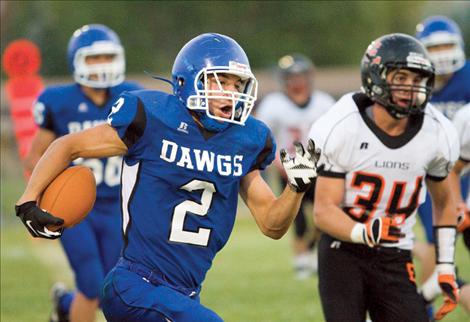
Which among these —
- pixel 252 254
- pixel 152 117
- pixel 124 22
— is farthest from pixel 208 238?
pixel 124 22

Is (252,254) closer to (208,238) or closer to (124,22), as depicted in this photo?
(208,238)

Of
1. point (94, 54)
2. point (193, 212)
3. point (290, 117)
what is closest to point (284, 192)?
point (193, 212)

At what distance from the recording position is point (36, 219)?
441cm

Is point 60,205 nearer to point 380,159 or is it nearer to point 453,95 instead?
point 380,159

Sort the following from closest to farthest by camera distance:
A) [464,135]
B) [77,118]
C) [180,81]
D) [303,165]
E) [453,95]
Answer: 1. [303,165]
2. [180,81]
3. [464,135]
4. [77,118]
5. [453,95]

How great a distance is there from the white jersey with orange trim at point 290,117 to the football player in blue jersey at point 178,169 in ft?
20.2

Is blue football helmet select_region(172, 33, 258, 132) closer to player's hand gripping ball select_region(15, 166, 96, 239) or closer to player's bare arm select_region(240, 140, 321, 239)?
player's bare arm select_region(240, 140, 321, 239)

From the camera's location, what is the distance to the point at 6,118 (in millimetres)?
20453

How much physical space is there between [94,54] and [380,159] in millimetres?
2675

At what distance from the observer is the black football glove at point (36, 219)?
4.41 meters

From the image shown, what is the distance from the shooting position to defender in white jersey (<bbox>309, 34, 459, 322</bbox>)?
5160 mm

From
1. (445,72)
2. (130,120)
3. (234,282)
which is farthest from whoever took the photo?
(234,282)

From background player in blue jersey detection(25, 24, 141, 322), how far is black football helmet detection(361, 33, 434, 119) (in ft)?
6.59

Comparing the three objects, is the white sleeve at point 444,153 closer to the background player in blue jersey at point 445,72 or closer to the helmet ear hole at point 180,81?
the helmet ear hole at point 180,81
